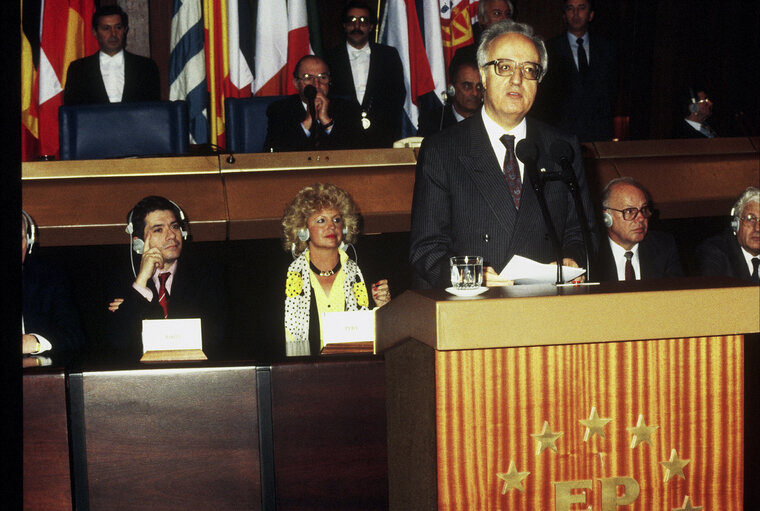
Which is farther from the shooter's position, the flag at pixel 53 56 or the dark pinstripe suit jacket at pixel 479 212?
the flag at pixel 53 56

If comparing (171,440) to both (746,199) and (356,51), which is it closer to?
(746,199)

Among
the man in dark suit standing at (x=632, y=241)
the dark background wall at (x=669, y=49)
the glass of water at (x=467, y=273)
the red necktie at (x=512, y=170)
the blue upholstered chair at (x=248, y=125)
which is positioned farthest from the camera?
the dark background wall at (x=669, y=49)

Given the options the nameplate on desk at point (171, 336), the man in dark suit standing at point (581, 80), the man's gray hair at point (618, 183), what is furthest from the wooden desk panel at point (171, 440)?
the man in dark suit standing at point (581, 80)

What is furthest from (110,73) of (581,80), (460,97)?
(581,80)

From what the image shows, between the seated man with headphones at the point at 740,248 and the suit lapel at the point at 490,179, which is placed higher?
the suit lapel at the point at 490,179

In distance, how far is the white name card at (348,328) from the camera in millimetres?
2291

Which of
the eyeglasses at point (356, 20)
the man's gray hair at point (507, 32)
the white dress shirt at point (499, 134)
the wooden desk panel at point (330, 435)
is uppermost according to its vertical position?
the eyeglasses at point (356, 20)

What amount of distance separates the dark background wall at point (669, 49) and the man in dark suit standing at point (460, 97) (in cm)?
236

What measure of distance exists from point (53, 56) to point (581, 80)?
3.15 m

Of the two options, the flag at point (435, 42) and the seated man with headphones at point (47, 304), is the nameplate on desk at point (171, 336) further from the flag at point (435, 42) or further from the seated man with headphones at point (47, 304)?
the flag at point (435, 42)

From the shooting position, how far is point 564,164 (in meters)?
1.77

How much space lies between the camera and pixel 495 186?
2.12 m

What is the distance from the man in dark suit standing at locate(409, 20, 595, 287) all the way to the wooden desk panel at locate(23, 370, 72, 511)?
935mm

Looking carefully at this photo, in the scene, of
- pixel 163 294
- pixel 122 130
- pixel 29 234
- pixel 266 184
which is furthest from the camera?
pixel 122 130
